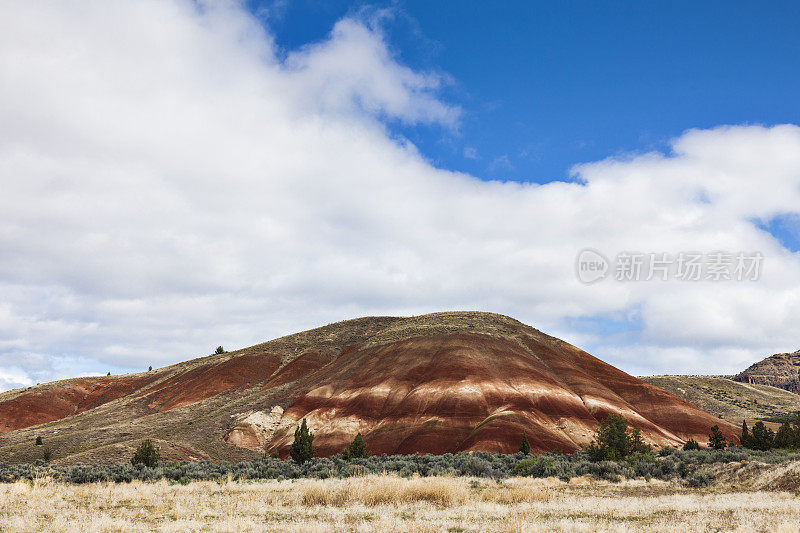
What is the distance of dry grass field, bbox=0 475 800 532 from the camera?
1234cm

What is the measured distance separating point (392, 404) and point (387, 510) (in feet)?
152

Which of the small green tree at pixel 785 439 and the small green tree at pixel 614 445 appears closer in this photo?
the small green tree at pixel 614 445

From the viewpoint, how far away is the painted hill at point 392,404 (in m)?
52.0

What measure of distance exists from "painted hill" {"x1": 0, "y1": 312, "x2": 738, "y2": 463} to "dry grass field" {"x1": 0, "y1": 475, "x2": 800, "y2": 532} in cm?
2861

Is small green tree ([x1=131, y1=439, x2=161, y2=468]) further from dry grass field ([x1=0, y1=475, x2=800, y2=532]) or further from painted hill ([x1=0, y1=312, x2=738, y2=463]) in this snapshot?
dry grass field ([x1=0, y1=475, x2=800, y2=532])

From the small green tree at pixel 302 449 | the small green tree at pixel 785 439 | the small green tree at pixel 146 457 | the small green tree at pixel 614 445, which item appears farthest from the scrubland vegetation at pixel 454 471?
the small green tree at pixel 785 439

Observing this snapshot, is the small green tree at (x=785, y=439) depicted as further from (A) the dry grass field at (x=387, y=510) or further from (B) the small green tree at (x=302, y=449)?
(B) the small green tree at (x=302, y=449)

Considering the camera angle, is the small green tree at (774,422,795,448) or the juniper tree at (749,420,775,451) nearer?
the juniper tree at (749,420,775,451)

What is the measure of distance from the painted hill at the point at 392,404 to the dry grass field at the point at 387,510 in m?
28.6

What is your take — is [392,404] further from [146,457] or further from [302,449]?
[146,457]

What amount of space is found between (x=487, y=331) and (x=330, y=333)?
4170cm

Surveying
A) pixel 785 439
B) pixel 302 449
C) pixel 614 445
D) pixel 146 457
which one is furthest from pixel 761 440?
pixel 146 457

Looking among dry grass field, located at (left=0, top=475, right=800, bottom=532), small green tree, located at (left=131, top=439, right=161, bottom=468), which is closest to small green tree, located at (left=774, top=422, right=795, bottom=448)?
dry grass field, located at (left=0, top=475, right=800, bottom=532)

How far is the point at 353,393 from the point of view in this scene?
213 feet
